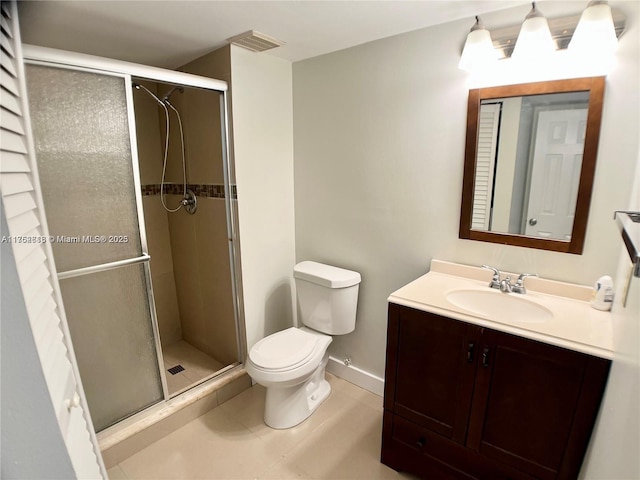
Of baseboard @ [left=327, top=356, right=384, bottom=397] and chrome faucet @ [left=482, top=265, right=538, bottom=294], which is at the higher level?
chrome faucet @ [left=482, top=265, right=538, bottom=294]

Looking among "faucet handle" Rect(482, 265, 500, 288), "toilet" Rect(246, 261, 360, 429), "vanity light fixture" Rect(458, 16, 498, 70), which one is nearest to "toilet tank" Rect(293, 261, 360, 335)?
"toilet" Rect(246, 261, 360, 429)

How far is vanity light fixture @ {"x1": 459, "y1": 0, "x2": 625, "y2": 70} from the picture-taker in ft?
4.17

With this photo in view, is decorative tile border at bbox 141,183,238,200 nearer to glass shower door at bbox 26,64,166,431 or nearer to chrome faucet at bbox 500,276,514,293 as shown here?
glass shower door at bbox 26,64,166,431

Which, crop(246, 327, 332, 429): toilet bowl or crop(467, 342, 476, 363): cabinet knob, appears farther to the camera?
crop(246, 327, 332, 429): toilet bowl

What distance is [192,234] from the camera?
255 centimetres

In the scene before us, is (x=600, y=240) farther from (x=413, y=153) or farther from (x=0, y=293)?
(x=0, y=293)

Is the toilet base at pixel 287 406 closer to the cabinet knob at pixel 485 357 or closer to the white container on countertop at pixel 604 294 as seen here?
the cabinet knob at pixel 485 357

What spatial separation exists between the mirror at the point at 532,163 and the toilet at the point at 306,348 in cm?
82

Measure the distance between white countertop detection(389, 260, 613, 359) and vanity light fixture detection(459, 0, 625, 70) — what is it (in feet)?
3.18

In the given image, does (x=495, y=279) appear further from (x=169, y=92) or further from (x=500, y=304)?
(x=169, y=92)

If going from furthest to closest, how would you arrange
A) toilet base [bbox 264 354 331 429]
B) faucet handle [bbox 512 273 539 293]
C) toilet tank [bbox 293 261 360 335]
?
toilet tank [bbox 293 261 360 335]
toilet base [bbox 264 354 331 429]
faucet handle [bbox 512 273 539 293]

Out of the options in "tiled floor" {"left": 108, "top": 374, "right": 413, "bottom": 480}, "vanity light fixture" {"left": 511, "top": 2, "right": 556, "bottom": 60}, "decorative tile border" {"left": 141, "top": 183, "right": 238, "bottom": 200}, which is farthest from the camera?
"decorative tile border" {"left": 141, "top": 183, "right": 238, "bottom": 200}

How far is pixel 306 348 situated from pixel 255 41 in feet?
5.68

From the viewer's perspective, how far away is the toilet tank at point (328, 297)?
6.91 feet
